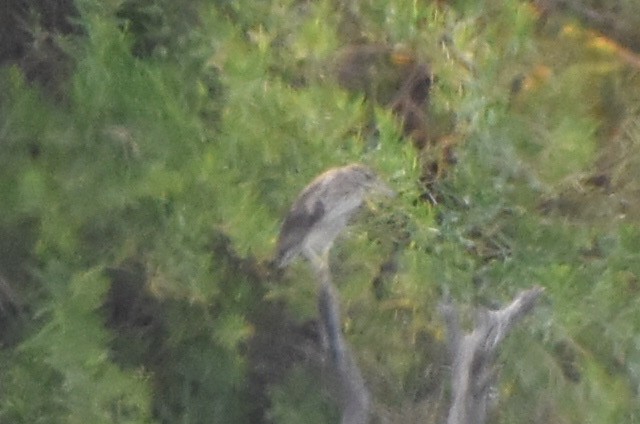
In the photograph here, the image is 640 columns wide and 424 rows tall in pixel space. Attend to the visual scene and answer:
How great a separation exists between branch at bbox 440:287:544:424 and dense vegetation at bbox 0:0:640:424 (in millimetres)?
20

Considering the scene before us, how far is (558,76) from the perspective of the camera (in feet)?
2.85

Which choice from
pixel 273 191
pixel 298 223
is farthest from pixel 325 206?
pixel 273 191

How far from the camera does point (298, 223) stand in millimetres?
688

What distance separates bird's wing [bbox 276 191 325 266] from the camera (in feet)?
2.23

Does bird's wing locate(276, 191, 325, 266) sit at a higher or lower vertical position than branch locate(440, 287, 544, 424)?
higher

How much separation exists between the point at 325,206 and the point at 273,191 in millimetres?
135

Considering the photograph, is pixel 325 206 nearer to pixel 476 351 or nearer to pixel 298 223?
pixel 298 223

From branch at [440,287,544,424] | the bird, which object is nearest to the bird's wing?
the bird

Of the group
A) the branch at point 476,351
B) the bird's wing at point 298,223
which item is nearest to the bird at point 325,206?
the bird's wing at point 298,223

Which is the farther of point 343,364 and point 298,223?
point 343,364

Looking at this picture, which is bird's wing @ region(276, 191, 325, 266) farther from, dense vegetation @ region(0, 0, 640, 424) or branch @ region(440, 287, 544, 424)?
branch @ region(440, 287, 544, 424)

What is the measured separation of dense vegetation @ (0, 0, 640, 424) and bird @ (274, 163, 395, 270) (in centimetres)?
2

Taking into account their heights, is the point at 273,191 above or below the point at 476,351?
above

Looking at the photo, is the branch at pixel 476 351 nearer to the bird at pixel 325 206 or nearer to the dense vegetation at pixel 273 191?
the dense vegetation at pixel 273 191
